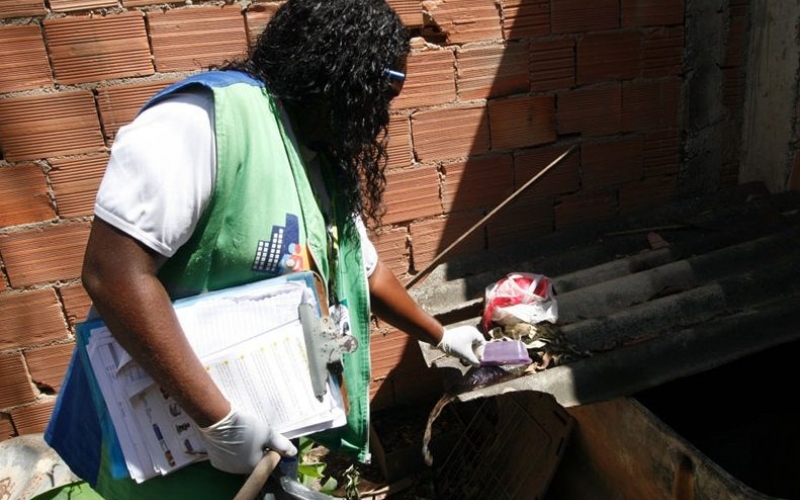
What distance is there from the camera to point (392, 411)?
10.3ft

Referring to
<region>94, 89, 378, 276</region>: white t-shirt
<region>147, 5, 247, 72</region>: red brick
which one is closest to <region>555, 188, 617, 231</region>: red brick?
<region>147, 5, 247, 72</region>: red brick

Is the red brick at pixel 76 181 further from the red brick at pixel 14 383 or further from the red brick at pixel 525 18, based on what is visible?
the red brick at pixel 525 18

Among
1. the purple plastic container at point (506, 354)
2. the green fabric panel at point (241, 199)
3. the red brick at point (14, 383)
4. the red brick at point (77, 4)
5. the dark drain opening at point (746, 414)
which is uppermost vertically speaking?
the red brick at point (77, 4)

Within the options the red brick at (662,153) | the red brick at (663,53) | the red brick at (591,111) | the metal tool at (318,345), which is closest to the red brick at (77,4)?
the metal tool at (318,345)

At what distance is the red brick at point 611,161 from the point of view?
3.13 meters

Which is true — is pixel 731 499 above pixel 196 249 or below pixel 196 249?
below

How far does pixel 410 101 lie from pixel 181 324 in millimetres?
→ 1792

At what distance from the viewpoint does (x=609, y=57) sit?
303cm

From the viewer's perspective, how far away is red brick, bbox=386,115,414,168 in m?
2.79

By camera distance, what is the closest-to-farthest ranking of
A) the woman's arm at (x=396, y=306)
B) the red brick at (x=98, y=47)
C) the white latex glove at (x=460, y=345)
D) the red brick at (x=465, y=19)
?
1. the woman's arm at (x=396, y=306)
2. the white latex glove at (x=460, y=345)
3. the red brick at (x=98, y=47)
4. the red brick at (x=465, y=19)

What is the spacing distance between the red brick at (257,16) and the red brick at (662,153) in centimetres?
194

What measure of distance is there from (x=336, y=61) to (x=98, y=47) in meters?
1.39

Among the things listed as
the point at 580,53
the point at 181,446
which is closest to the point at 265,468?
the point at 181,446

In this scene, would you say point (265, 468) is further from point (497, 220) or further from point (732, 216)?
point (732, 216)
